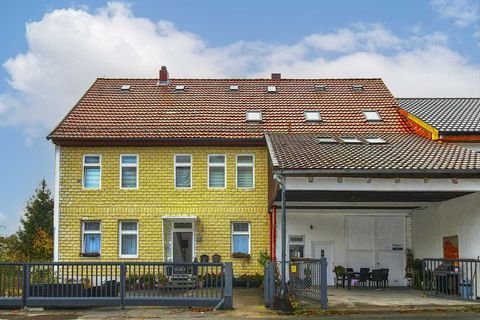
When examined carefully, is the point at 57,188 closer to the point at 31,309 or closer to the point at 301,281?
the point at 31,309

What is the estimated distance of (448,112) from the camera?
84.6 ft

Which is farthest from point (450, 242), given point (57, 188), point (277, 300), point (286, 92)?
point (57, 188)

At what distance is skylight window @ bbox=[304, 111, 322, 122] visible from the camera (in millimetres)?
26375

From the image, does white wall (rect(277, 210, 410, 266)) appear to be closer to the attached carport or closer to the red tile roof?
the attached carport

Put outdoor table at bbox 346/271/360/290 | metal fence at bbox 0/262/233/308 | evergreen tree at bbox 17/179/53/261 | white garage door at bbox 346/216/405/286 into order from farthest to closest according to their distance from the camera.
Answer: evergreen tree at bbox 17/179/53/261 < white garage door at bbox 346/216/405/286 < outdoor table at bbox 346/271/360/290 < metal fence at bbox 0/262/233/308

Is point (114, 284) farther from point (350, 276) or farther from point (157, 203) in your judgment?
point (350, 276)

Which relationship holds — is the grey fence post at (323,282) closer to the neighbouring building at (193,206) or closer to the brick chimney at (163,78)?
the neighbouring building at (193,206)

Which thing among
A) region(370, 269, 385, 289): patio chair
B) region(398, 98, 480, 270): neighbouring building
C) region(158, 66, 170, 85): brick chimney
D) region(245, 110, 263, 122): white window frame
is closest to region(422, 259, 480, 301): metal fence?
region(398, 98, 480, 270): neighbouring building

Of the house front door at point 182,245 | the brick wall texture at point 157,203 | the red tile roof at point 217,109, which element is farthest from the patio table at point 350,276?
the house front door at point 182,245

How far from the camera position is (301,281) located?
17453 mm

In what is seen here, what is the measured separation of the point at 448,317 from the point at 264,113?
13.8 metres

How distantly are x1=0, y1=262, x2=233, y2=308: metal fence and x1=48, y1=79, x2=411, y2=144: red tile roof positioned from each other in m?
8.86

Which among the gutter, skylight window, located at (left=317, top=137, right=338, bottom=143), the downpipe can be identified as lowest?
the downpipe

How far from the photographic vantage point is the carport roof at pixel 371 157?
1714 centimetres
